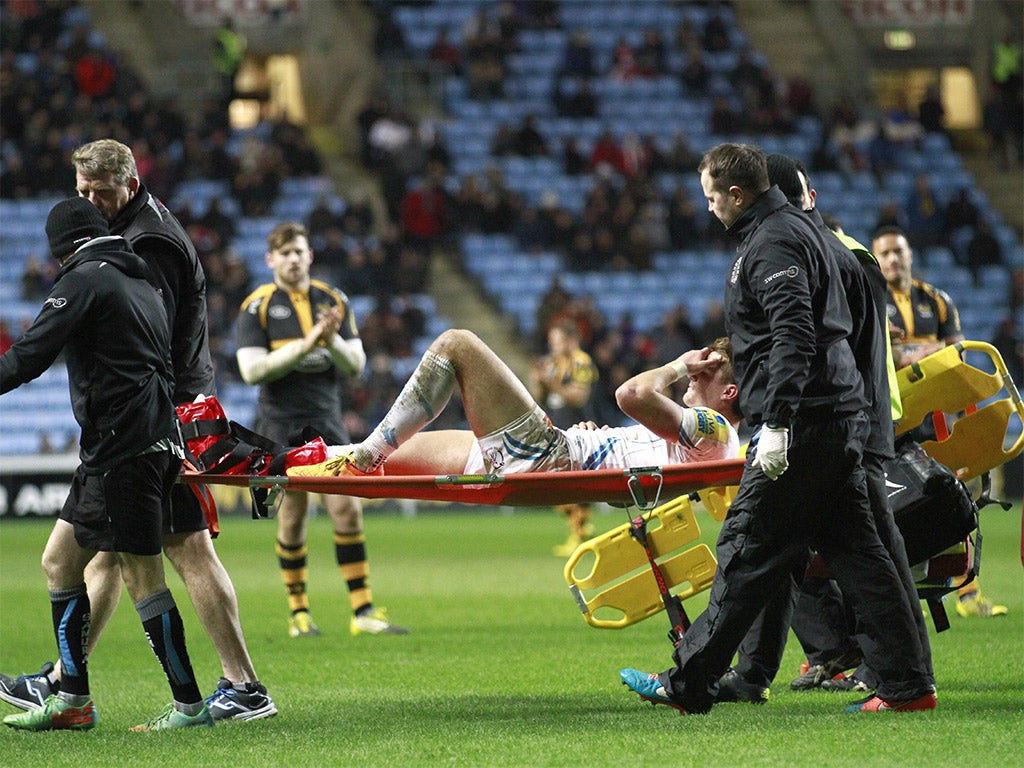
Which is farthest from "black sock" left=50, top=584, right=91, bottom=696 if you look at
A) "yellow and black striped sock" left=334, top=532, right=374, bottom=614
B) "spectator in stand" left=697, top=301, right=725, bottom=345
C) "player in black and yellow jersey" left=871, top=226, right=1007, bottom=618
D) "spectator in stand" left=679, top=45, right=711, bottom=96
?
"spectator in stand" left=679, top=45, right=711, bottom=96

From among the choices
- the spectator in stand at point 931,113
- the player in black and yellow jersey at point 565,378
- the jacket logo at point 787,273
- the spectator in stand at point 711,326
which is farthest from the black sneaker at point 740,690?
the spectator in stand at point 931,113

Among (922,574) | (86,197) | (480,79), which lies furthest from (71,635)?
(480,79)

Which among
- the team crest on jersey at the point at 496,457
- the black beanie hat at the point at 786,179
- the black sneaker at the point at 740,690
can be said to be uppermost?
the black beanie hat at the point at 786,179

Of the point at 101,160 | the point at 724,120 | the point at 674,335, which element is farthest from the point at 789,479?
the point at 724,120

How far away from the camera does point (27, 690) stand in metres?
6.45

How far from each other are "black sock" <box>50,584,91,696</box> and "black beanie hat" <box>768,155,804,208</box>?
3.23 m

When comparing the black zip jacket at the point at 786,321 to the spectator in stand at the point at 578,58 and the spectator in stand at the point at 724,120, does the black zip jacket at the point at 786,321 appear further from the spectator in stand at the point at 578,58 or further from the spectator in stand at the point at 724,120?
the spectator in stand at the point at 578,58

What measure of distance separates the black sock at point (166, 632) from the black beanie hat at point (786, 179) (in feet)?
9.61

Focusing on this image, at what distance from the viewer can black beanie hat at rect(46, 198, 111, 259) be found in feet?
19.8

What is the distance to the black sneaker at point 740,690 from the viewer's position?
6.59m

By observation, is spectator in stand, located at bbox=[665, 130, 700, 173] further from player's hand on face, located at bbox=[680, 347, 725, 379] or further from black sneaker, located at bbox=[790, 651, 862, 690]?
black sneaker, located at bbox=[790, 651, 862, 690]

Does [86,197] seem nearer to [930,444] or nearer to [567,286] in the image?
[930,444]

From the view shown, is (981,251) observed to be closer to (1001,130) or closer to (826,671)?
(1001,130)

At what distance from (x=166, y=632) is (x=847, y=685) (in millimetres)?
2960
